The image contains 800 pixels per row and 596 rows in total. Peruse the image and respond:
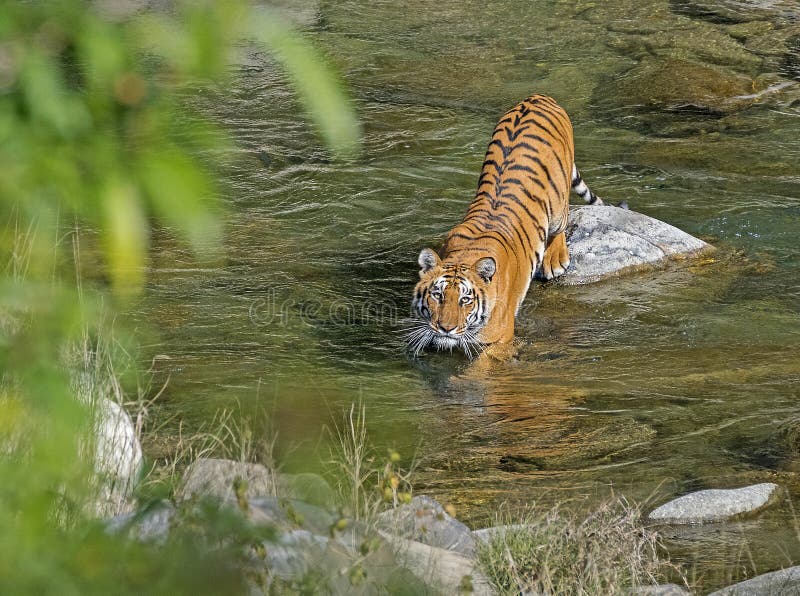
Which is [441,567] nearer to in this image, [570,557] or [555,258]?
[570,557]

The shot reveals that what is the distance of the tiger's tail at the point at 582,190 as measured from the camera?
7973 millimetres

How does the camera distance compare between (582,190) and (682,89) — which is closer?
(582,190)

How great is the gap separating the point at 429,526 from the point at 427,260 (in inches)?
106

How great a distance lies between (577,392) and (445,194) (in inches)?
134

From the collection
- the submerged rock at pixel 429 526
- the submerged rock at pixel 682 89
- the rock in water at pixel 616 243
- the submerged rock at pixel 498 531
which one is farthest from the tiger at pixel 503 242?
the submerged rock at pixel 682 89

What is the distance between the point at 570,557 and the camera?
3.44 meters

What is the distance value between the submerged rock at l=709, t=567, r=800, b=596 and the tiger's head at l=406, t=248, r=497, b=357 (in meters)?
2.67

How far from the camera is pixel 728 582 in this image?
376cm

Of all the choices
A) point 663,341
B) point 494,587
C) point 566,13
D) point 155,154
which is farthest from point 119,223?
point 566,13

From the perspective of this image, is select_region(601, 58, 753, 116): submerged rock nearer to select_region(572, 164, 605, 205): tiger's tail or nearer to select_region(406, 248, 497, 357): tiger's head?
select_region(572, 164, 605, 205): tiger's tail

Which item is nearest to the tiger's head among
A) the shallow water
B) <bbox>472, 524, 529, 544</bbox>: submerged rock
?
the shallow water

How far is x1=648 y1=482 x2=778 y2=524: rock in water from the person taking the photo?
14.0 ft

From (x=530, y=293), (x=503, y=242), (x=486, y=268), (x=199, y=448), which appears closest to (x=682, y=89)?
(x=530, y=293)

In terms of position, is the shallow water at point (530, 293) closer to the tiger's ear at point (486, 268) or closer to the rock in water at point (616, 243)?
the rock in water at point (616, 243)
